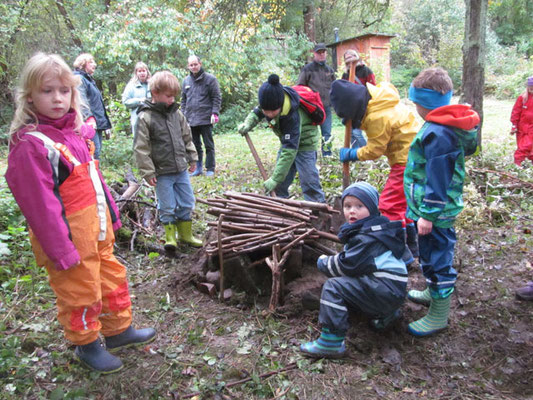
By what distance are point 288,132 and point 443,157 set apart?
195 cm

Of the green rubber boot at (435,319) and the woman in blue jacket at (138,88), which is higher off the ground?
the woman in blue jacket at (138,88)

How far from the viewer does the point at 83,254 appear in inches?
90.7

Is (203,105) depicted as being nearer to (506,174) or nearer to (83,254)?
(506,174)

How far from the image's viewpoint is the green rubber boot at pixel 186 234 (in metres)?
4.55

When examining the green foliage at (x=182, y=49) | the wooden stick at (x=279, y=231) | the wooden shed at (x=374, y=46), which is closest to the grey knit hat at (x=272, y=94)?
the wooden stick at (x=279, y=231)

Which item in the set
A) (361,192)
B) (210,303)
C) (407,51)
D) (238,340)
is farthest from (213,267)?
(407,51)

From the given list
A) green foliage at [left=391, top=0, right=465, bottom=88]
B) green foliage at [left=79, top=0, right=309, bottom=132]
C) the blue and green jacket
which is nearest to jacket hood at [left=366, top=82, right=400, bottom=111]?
the blue and green jacket

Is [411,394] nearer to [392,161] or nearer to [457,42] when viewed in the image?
[392,161]

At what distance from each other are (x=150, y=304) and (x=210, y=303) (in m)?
0.57

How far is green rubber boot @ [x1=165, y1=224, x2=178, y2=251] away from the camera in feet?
14.3

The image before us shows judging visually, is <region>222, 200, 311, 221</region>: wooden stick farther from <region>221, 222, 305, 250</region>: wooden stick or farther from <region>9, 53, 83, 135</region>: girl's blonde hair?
<region>9, 53, 83, 135</region>: girl's blonde hair

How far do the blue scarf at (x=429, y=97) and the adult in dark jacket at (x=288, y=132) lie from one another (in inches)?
61.6

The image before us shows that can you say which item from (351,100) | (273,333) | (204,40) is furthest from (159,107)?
(204,40)

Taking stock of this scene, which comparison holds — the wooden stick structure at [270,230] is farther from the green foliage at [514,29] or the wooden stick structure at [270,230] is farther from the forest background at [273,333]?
the green foliage at [514,29]
